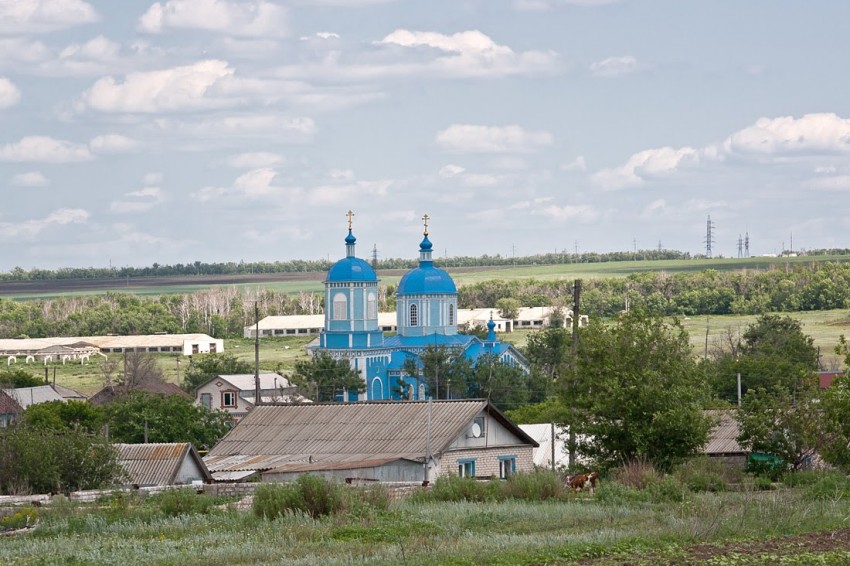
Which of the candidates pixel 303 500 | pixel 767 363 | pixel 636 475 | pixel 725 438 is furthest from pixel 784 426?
pixel 767 363

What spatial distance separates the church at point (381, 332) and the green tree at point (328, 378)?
131cm

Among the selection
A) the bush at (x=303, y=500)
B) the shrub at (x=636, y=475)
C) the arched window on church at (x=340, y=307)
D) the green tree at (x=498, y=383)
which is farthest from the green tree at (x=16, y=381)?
the bush at (x=303, y=500)

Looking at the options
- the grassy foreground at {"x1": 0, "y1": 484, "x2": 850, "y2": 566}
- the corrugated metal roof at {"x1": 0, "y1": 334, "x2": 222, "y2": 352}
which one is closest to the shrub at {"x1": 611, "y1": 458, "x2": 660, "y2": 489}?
the grassy foreground at {"x1": 0, "y1": 484, "x2": 850, "y2": 566}

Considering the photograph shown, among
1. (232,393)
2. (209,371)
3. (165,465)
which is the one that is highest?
(209,371)

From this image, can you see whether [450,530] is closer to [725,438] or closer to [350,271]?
[725,438]

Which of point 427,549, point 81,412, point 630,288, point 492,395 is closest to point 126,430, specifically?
point 81,412

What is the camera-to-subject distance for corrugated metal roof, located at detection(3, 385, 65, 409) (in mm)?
69312

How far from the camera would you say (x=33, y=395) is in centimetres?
7125

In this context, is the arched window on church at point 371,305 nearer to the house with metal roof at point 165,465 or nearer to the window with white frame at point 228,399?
the window with white frame at point 228,399

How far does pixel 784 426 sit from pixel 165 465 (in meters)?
15.7

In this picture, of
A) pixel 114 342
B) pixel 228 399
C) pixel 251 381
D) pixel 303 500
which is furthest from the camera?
pixel 114 342

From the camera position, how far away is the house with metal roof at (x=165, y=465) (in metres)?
38.8

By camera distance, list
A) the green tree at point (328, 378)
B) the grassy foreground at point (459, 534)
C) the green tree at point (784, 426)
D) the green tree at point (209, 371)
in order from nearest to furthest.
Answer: the grassy foreground at point (459, 534) → the green tree at point (784, 426) → the green tree at point (328, 378) → the green tree at point (209, 371)

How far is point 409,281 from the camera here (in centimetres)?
8544
